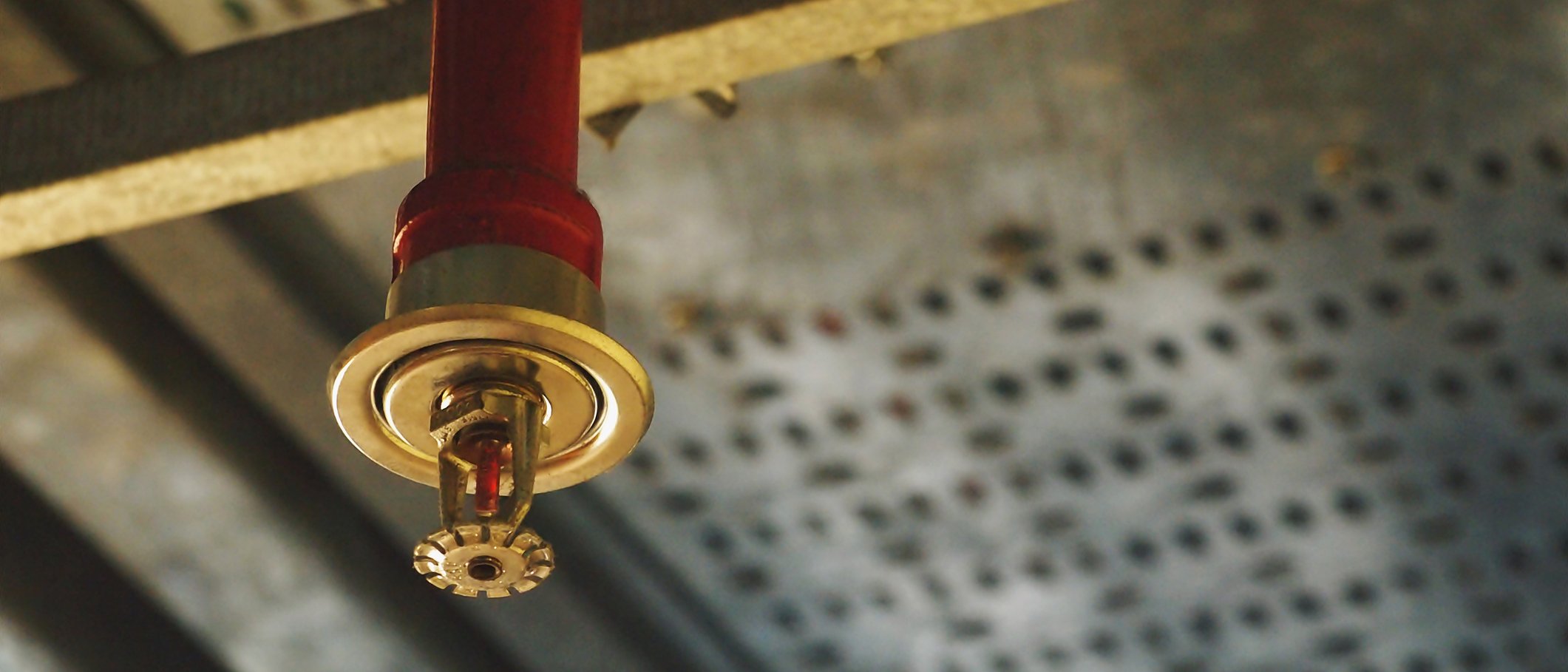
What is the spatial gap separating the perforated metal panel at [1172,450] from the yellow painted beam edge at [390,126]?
5.51 feet

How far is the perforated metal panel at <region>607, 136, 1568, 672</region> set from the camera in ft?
14.9

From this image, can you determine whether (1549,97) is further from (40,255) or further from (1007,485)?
(40,255)

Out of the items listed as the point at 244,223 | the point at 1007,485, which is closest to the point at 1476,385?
the point at 1007,485

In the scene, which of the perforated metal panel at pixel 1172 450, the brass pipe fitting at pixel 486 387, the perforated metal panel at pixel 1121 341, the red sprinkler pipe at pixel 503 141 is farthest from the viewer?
the perforated metal panel at pixel 1172 450

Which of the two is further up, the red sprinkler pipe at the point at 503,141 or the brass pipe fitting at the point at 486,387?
the red sprinkler pipe at the point at 503,141

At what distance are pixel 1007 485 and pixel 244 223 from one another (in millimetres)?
2303

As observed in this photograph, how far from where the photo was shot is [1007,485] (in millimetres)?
5086

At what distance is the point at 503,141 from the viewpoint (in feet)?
5.59

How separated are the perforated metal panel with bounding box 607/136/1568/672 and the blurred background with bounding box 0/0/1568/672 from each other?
0.01 meters

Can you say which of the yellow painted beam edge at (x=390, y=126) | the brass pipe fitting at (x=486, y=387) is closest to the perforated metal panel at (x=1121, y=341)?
the yellow painted beam edge at (x=390, y=126)

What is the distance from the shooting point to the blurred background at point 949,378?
13.8ft

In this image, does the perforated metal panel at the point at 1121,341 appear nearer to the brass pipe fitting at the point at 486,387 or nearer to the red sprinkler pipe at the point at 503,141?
the red sprinkler pipe at the point at 503,141

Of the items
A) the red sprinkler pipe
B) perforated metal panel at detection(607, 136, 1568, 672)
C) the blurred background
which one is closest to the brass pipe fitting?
the red sprinkler pipe

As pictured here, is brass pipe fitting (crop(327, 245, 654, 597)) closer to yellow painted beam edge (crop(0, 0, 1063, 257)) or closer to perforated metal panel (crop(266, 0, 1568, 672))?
yellow painted beam edge (crop(0, 0, 1063, 257))
